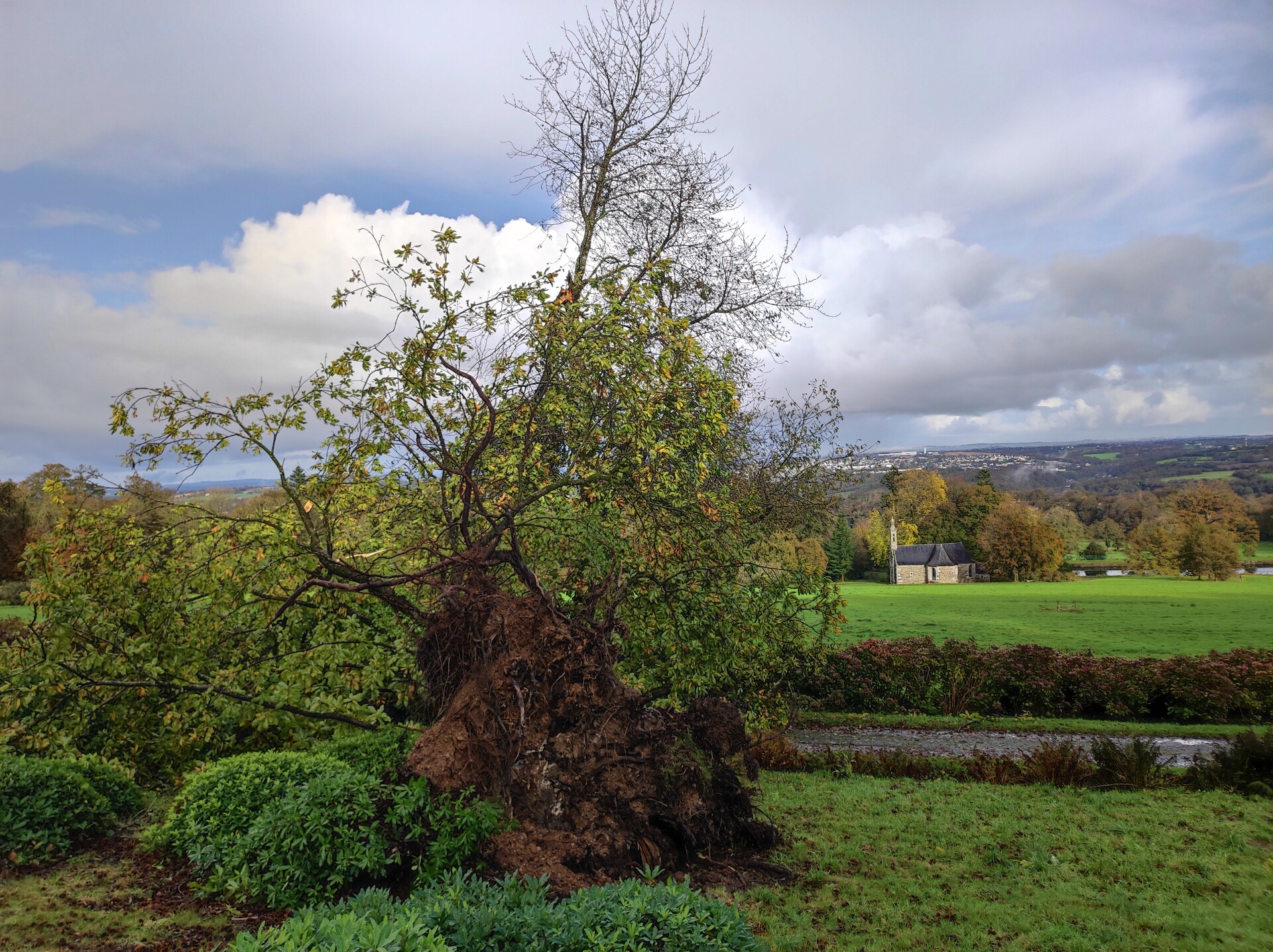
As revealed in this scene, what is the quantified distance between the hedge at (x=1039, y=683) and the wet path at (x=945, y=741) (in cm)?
166

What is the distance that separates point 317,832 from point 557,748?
2.05 metres

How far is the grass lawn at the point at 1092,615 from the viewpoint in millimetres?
34406

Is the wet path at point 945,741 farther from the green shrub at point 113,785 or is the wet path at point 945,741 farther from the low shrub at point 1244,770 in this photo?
the green shrub at point 113,785

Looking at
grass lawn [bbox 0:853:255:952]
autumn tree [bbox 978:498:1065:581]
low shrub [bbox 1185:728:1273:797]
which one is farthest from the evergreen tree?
grass lawn [bbox 0:853:255:952]

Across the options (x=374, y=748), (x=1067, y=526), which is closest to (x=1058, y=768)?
(x=374, y=748)

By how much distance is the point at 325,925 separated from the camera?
345 centimetres

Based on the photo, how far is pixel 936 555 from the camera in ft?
299

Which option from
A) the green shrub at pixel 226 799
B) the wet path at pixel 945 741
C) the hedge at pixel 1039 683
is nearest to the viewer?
the green shrub at pixel 226 799

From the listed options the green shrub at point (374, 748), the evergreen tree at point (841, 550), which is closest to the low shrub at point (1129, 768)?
the green shrub at point (374, 748)

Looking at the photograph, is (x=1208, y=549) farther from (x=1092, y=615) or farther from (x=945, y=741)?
(x=945, y=741)

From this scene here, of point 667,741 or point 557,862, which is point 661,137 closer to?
point 667,741

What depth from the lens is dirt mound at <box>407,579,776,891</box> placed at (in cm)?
646

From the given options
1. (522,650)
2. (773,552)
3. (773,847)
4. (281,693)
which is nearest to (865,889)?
(773,847)

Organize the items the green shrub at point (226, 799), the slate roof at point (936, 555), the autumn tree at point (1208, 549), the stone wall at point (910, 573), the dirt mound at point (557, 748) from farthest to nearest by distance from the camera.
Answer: the slate roof at point (936, 555) → the stone wall at point (910, 573) → the autumn tree at point (1208, 549) → the dirt mound at point (557, 748) → the green shrub at point (226, 799)
